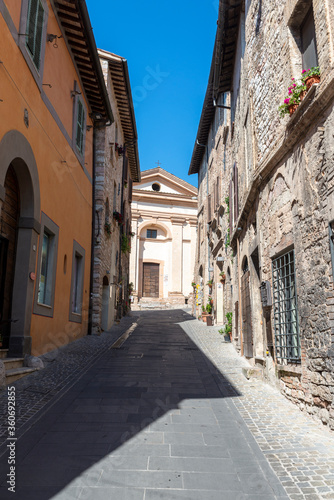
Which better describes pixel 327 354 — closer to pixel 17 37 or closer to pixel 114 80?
pixel 17 37

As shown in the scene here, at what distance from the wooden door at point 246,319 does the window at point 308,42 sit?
4.45 metres

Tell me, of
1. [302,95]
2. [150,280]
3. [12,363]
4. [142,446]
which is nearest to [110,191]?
[12,363]

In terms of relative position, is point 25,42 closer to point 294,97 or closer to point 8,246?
point 8,246

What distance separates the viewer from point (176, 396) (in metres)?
5.95

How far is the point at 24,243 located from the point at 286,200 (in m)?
4.36

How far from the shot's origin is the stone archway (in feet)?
22.4

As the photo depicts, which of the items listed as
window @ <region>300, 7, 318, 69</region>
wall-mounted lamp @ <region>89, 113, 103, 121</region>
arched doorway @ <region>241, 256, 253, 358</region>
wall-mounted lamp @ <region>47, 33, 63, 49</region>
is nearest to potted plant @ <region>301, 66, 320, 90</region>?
window @ <region>300, 7, 318, 69</region>

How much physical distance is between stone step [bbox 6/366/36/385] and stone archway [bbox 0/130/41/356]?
1.17ft

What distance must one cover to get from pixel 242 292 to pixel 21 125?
609cm

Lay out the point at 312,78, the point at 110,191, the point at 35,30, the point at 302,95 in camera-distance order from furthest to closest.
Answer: the point at 110,191 < the point at 35,30 < the point at 302,95 < the point at 312,78

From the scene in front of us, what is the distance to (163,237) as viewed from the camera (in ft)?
111

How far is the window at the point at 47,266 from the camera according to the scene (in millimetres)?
7980

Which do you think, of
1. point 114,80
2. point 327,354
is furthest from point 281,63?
point 114,80

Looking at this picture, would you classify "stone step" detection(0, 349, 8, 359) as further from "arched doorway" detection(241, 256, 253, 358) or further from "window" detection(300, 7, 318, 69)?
"window" detection(300, 7, 318, 69)
